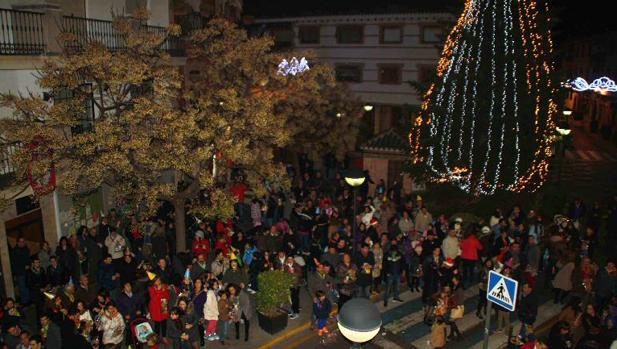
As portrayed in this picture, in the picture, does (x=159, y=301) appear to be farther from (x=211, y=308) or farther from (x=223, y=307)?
(x=223, y=307)

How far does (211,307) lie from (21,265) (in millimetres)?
6050

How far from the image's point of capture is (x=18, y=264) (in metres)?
14.1

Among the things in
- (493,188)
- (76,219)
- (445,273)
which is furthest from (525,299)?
(76,219)

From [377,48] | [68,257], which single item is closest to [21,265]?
[68,257]

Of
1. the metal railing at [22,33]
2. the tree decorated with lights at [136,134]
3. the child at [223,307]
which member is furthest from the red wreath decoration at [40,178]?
the child at [223,307]

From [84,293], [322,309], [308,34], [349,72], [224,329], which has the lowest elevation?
[224,329]

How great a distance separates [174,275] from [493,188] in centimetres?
1283

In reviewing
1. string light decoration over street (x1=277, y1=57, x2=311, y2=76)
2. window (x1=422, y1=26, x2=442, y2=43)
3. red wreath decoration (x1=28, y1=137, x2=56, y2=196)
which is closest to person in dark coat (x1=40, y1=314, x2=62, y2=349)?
red wreath decoration (x1=28, y1=137, x2=56, y2=196)

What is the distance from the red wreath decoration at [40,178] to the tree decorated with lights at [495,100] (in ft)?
44.4

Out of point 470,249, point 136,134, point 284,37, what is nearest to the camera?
point 136,134

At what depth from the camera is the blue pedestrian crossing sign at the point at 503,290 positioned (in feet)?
29.4

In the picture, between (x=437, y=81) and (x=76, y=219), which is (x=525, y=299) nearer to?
(x=437, y=81)

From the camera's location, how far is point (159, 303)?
38.9 ft

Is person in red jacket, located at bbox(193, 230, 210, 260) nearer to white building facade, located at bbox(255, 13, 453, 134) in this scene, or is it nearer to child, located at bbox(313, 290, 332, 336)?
child, located at bbox(313, 290, 332, 336)
